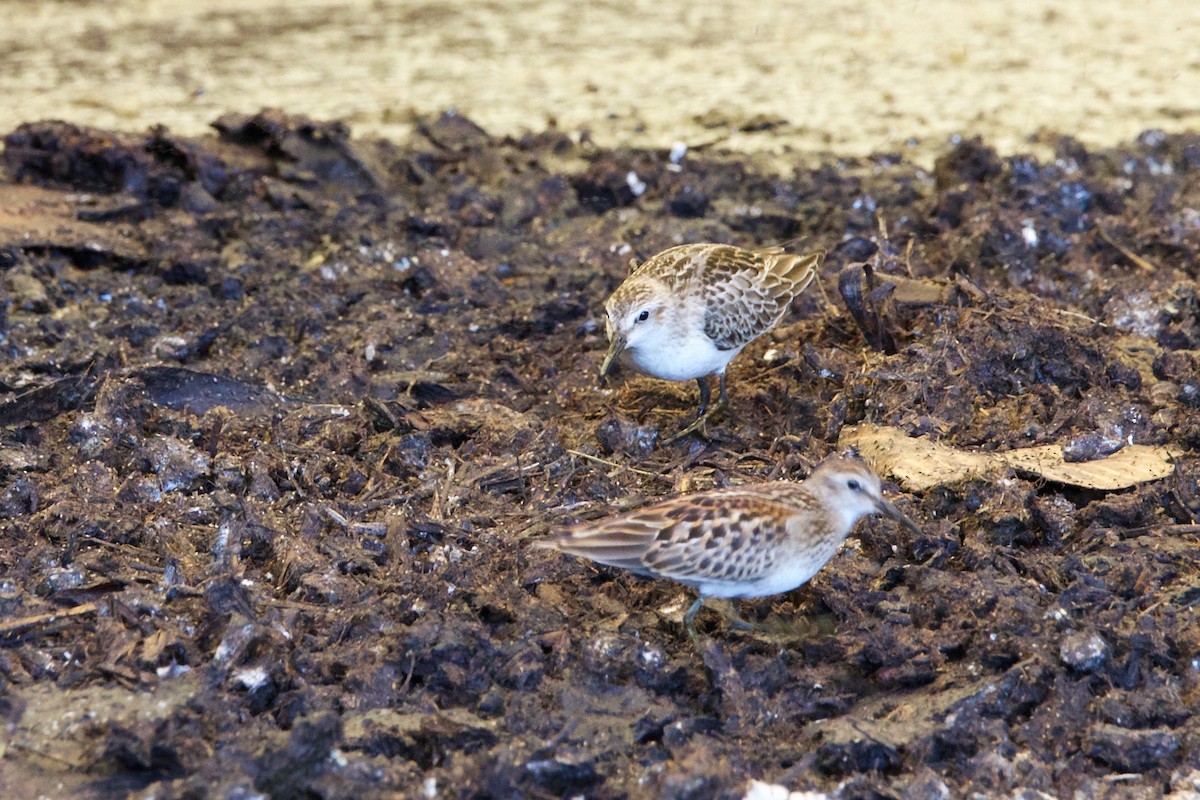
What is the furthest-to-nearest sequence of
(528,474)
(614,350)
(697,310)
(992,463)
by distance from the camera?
(697,310), (614,350), (528,474), (992,463)

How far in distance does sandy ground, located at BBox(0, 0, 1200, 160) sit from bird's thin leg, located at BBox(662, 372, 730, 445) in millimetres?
3455

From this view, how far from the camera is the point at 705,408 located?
608cm

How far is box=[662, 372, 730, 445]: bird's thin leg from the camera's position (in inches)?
226

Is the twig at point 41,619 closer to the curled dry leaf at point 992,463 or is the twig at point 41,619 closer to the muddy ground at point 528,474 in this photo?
the muddy ground at point 528,474

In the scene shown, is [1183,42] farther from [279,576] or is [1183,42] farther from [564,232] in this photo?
[279,576]

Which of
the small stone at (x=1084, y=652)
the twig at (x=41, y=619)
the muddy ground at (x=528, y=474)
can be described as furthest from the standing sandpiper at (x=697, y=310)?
the twig at (x=41, y=619)

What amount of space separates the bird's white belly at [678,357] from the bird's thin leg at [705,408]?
0.19 m

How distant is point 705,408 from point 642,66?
17.9 feet

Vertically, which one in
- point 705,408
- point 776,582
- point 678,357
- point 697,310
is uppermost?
point 697,310

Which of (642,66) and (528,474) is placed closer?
(528,474)

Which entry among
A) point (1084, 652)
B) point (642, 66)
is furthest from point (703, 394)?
point (642, 66)

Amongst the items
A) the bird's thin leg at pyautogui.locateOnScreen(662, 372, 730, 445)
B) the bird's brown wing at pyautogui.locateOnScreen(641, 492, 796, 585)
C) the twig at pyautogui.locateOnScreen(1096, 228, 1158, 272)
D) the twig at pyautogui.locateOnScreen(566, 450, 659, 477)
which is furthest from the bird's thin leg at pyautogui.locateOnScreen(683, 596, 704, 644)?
the twig at pyautogui.locateOnScreen(1096, 228, 1158, 272)

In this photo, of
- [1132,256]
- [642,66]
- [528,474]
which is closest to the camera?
[528,474]

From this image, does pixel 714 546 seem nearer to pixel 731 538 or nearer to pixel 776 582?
pixel 731 538
